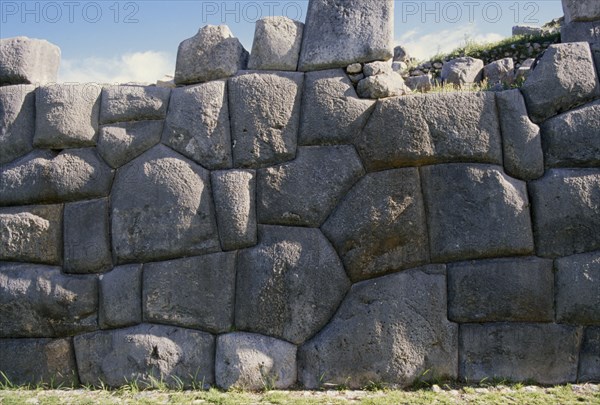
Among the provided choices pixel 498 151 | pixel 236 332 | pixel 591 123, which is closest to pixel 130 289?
pixel 236 332

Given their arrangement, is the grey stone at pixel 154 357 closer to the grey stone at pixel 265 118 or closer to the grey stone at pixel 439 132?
the grey stone at pixel 265 118

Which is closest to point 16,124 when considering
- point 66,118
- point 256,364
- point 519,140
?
point 66,118

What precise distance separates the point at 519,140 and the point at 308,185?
5.08 ft

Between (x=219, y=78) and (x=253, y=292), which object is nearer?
(x=253, y=292)

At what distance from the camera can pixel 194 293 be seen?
4.33 metres

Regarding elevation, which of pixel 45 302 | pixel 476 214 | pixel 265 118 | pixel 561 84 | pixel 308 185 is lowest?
pixel 45 302

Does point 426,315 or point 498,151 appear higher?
point 498,151

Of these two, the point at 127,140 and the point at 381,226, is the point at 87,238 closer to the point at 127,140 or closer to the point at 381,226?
the point at 127,140

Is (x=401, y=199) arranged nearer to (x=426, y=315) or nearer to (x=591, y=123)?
(x=426, y=315)

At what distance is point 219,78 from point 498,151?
222cm

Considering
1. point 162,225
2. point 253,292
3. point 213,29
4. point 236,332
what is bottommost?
point 236,332

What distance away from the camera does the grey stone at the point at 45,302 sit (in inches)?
176

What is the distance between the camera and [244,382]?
13.7 feet

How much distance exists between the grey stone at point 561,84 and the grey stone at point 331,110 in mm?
1183
